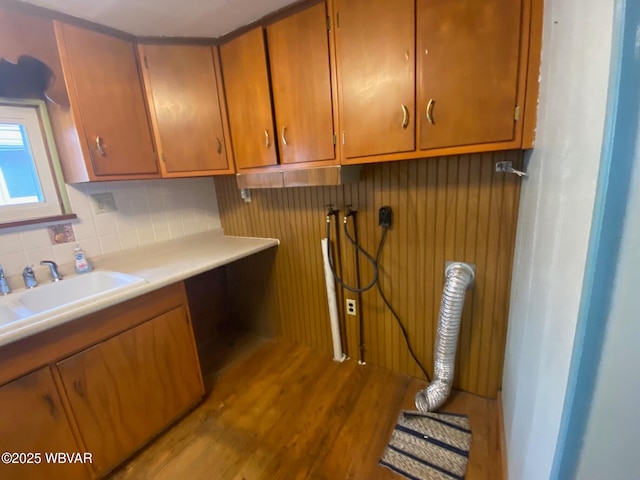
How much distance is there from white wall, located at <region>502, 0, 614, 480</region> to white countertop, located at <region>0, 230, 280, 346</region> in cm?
144

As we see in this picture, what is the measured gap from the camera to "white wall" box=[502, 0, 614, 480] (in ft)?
1.53

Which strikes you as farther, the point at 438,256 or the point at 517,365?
the point at 438,256

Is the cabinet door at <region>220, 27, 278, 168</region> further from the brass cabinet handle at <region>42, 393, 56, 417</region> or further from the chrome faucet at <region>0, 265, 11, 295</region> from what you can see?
the brass cabinet handle at <region>42, 393, 56, 417</region>

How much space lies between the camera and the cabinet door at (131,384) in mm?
1170

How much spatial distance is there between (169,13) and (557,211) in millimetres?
1744

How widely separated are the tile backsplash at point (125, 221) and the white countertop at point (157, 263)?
65mm

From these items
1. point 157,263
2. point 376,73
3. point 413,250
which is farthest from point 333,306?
point 376,73

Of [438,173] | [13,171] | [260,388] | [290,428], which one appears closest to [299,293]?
[260,388]

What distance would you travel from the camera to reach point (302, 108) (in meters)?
1.42

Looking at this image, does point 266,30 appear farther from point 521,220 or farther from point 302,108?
point 521,220

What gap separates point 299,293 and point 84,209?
56.2 inches

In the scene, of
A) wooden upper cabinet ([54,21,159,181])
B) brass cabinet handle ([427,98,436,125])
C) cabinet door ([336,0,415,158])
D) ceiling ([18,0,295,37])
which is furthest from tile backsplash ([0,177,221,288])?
brass cabinet handle ([427,98,436,125])

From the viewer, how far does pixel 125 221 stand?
1788 mm

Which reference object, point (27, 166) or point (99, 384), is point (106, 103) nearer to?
point (27, 166)
